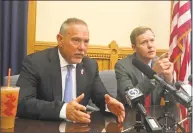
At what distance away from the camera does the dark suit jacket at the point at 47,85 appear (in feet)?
3.71

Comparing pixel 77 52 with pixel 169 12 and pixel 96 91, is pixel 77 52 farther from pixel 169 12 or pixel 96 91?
pixel 169 12

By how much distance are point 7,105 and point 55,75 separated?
1.85 ft

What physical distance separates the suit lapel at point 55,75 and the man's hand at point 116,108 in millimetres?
347

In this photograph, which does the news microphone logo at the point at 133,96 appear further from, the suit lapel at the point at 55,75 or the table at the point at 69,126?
the suit lapel at the point at 55,75

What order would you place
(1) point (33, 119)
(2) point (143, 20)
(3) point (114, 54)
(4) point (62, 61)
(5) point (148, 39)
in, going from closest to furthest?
(1) point (33, 119), (4) point (62, 61), (5) point (148, 39), (3) point (114, 54), (2) point (143, 20)

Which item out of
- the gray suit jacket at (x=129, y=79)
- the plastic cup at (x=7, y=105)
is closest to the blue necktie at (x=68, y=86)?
the gray suit jacket at (x=129, y=79)

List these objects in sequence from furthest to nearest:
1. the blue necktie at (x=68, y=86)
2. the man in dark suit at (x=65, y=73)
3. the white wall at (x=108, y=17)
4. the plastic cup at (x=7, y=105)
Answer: the white wall at (x=108, y=17) < the blue necktie at (x=68, y=86) < the man in dark suit at (x=65, y=73) < the plastic cup at (x=7, y=105)

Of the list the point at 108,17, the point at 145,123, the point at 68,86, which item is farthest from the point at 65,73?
the point at 108,17

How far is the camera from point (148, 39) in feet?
6.32

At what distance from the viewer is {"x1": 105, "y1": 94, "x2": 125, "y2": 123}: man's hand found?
3.58 ft

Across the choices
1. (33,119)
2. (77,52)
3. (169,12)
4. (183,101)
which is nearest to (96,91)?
(77,52)

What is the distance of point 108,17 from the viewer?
8.41 ft

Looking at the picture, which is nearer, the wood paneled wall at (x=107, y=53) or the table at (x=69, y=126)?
the table at (x=69, y=126)

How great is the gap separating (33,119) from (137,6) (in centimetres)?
185
